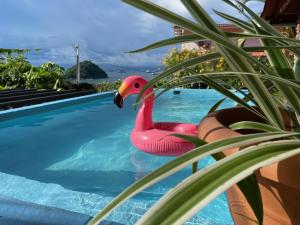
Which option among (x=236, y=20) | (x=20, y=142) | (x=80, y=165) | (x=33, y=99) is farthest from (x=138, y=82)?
(x=33, y=99)

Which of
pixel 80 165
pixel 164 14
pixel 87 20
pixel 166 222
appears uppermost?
pixel 87 20

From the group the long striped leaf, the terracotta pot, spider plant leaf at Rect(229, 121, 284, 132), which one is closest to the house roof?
the long striped leaf

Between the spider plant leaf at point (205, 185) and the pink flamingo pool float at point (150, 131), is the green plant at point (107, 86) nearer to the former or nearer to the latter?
the pink flamingo pool float at point (150, 131)

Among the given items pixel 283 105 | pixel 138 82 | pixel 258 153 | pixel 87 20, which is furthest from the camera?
pixel 87 20

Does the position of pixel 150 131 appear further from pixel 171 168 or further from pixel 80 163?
pixel 171 168

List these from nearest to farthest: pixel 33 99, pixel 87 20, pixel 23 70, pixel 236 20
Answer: pixel 236 20 → pixel 33 99 → pixel 23 70 → pixel 87 20

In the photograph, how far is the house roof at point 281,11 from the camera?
3.66 m

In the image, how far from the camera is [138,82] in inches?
153

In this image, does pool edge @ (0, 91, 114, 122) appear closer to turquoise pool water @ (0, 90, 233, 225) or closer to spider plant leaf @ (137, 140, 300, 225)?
turquoise pool water @ (0, 90, 233, 225)

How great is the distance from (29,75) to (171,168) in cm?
1101

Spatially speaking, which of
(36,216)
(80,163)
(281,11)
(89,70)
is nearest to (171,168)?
(36,216)

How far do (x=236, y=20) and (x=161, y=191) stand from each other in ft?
7.20

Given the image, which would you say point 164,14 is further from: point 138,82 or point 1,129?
point 1,129

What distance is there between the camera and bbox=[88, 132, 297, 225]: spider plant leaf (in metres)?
0.46
